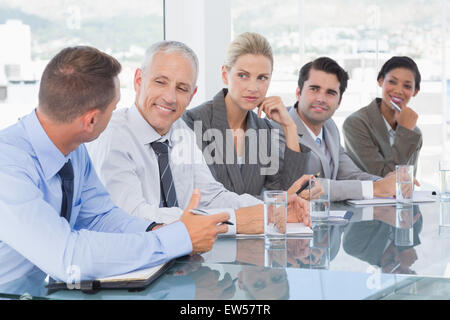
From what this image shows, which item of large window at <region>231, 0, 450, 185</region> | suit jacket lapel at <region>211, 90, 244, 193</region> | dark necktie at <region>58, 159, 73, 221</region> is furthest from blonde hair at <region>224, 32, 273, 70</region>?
large window at <region>231, 0, 450, 185</region>

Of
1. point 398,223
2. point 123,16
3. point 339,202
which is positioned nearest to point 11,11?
point 123,16

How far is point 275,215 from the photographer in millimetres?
1738

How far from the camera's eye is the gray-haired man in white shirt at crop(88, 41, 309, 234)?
6.16 ft

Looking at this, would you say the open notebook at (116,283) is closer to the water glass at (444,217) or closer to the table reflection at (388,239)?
the table reflection at (388,239)

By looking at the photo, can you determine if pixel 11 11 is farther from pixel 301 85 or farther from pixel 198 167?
pixel 301 85

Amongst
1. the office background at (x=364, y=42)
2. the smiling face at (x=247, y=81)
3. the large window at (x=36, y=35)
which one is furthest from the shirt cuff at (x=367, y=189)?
the office background at (x=364, y=42)

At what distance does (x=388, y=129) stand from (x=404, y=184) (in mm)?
1193

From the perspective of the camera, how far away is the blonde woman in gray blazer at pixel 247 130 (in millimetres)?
2629

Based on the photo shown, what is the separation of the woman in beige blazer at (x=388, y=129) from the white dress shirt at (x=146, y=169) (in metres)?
1.25

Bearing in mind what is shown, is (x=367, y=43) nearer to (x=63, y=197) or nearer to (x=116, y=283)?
(x=63, y=197)

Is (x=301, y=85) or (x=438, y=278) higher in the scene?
(x=301, y=85)

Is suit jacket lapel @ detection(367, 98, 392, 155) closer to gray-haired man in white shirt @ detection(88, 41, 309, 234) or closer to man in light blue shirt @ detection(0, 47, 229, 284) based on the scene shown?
gray-haired man in white shirt @ detection(88, 41, 309, 234)

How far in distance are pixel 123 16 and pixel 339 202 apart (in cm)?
226

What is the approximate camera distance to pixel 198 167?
236 centimetres
